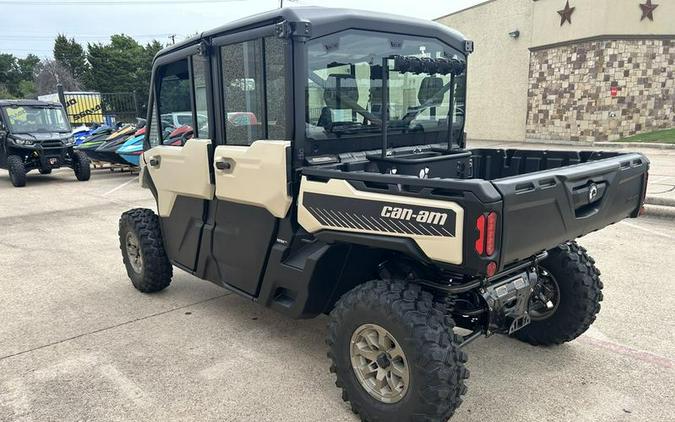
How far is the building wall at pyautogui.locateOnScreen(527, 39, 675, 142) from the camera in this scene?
17.5m

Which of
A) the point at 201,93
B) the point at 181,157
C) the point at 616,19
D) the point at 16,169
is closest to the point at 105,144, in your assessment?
the point at 16,169

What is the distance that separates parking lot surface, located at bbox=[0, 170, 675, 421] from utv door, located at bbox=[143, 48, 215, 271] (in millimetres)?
711

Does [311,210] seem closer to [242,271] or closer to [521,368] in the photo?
[242,271]

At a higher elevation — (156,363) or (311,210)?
(311,210)

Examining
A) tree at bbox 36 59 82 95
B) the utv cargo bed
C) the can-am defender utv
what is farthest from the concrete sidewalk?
tree at bbox 36 59 82 95

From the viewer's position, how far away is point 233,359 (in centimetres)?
362

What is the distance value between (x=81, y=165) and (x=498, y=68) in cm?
1683

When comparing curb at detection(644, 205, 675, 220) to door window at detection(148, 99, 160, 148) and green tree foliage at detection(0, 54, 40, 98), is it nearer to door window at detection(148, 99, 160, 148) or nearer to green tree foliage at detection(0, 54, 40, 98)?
door window at detection(148, 99, 160, 148)

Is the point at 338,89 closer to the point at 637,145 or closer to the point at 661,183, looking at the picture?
the point at 661,183

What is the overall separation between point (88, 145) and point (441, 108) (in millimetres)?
13568

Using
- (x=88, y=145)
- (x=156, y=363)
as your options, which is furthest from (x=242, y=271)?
(x=88, y=145)

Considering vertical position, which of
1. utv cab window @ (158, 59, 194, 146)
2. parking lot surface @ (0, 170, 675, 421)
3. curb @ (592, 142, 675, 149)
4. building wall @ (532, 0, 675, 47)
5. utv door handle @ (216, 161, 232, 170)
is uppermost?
building wall @ (532, 0, 675, 47)

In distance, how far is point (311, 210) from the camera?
2.98 meters

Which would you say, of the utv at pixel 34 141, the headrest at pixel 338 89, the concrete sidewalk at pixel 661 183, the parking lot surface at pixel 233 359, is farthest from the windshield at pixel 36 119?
the headrest at pixel 338 89
